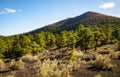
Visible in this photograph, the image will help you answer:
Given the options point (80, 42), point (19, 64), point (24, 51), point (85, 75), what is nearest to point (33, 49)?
point (24, 51)

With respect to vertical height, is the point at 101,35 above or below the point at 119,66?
above

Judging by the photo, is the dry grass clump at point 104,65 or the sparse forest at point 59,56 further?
the sparse forest at point 59,56

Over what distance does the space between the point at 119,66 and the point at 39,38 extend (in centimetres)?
3714

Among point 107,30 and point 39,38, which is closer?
point 39,38

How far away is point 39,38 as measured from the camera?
181 feet

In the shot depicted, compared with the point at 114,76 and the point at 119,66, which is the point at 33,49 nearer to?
the point at 119,66

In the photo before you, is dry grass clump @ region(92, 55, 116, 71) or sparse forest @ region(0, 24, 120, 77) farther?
sparse forest @ region(0, 24, 120, 77)

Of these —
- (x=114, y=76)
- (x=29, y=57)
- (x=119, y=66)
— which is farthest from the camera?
(x=29, y=57)

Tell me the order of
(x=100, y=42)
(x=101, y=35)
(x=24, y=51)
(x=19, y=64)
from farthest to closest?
(x=100, y=42), (x=101, y=35), (x=24, y=51), (x=19, y=64)

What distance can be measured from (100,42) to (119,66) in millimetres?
39481

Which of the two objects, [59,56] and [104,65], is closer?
[104,65]

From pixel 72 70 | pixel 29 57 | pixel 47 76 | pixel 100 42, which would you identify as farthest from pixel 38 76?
pixel 100 42

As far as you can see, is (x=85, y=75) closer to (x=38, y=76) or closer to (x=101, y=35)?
(x=38, y=76)

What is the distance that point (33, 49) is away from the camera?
42.8m
